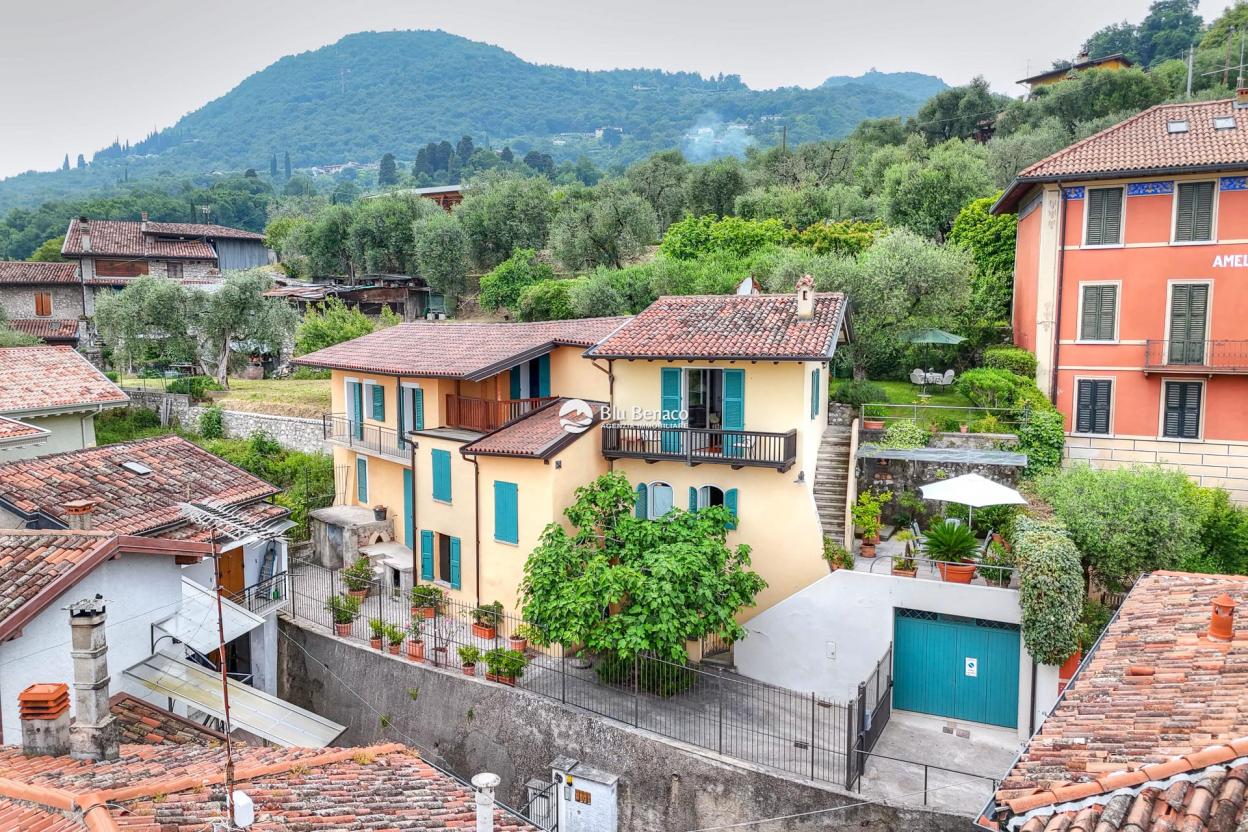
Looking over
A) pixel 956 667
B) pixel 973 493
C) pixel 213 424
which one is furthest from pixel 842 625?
pixel 213 424

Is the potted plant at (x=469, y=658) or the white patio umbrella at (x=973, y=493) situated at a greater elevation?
the white patio umbrella at (x=973, y=493)

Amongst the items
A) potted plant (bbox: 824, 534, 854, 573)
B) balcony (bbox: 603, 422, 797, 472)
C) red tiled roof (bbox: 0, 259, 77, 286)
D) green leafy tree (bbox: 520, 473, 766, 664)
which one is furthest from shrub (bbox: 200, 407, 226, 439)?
red tiled roof (bbox: 0, 259, 77, 286)

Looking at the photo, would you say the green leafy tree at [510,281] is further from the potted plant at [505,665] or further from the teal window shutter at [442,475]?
the potted plant at [505,665]

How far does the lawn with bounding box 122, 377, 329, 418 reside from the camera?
112 feet

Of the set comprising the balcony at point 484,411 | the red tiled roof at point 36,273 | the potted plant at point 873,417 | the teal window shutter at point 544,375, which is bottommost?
the potted plant at point 873,417

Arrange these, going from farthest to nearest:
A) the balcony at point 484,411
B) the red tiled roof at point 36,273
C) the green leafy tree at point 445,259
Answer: the green leafy tree at point 445,259, the red tiled roof at point 36,273, the balcony at point 484,411

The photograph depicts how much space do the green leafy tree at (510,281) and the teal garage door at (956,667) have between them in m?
32.4

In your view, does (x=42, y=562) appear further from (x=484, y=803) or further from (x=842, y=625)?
(x=842, y=625)

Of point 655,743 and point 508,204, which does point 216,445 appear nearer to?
point 655,743

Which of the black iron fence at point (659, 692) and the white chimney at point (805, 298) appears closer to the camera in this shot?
the black iron fence at point (659, 692)

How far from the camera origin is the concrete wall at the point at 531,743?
14.8 m

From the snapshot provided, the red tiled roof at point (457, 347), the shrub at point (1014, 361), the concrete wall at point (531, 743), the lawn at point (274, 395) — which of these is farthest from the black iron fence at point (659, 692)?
the lawn at point (274, 395)

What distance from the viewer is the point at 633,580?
57.0ft

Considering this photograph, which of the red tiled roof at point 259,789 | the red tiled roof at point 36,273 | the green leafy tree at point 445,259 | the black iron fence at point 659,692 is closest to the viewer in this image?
the red tiled roof at point 259,789
